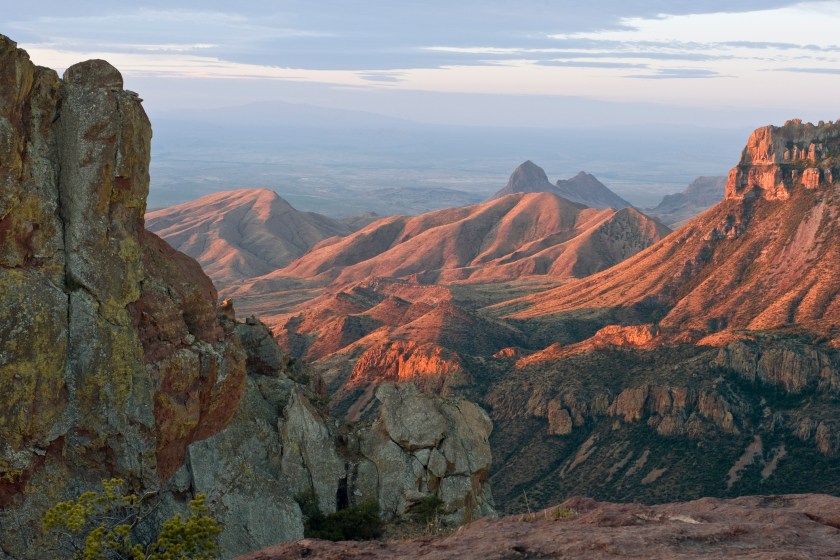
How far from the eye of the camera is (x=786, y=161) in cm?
16162

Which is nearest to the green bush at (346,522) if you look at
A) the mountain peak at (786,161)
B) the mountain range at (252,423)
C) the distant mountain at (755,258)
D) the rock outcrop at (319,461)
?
the mountain range at (252,423)

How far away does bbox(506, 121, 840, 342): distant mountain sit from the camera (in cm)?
12950

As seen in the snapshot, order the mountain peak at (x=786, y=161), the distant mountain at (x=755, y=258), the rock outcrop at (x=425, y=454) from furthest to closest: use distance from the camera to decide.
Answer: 1. the mountain peak at (x=786, y=161)
2. the distant mountain at (x=755, y=258)
3. the rock outcrop at (x=425, y=454)

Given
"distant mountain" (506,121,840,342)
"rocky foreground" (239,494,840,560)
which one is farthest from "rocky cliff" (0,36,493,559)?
"distant mountain" (506,121,840,342)

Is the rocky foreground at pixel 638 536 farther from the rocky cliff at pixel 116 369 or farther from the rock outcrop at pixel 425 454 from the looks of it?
the rock outcrop at pixel 425 454

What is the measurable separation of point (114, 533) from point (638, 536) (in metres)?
17.1

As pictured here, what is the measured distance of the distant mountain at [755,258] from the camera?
130 m

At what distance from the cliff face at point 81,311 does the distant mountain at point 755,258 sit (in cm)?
8738

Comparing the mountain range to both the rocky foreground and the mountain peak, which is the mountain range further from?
the mountain peak

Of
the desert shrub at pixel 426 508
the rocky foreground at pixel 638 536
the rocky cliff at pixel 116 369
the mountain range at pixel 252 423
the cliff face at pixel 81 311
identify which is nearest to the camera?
the rocky foreground at pixel 638 536

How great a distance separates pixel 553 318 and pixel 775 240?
3640 cm

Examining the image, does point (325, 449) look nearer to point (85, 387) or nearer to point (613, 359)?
point (85, 387)

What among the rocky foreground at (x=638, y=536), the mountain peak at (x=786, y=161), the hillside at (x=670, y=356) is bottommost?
the hillside at (x=670, y=356)

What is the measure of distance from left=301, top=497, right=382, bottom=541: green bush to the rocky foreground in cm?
1338
